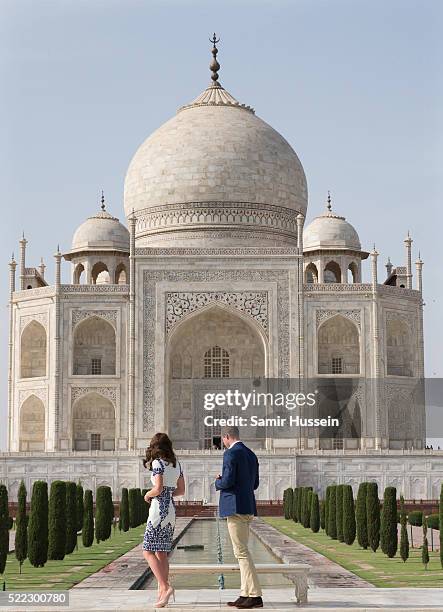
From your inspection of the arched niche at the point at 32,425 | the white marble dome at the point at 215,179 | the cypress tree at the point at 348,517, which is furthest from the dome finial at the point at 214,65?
the cypress tree at the point at 348,517

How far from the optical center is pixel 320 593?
8070mm

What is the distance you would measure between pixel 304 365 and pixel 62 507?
52.8 ft

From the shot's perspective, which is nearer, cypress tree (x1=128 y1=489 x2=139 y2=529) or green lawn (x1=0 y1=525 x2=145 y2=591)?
Answer: green lawn (x1=0 y1=525 x2=145 y2=591)

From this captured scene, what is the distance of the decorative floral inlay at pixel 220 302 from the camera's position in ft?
93.6

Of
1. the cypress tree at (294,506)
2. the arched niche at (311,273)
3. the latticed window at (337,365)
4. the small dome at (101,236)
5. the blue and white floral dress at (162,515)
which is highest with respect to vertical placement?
the small dome at (101,236)

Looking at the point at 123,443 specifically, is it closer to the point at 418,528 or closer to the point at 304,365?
the point at 304,365

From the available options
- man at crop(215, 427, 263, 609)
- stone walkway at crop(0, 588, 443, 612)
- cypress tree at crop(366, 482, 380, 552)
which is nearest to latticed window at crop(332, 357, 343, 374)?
cypress tree at crop(366, 482, 380, 552)

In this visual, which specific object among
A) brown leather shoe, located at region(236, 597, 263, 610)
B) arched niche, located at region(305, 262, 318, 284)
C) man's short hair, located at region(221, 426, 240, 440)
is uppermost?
arched niche, located at region(305, 262, 318, 284)

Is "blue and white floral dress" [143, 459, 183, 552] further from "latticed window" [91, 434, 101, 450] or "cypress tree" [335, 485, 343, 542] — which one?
"latticed window" [91, 434, 101, 450]

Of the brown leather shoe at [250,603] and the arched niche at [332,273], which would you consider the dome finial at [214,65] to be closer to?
the arched niche at [332,273]

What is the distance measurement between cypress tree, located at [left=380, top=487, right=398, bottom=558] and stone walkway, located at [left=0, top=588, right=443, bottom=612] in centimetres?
428

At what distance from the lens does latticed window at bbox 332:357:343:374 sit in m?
29.4

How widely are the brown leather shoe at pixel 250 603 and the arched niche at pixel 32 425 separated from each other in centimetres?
2249

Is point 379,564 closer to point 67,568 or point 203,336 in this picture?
point 67,568
